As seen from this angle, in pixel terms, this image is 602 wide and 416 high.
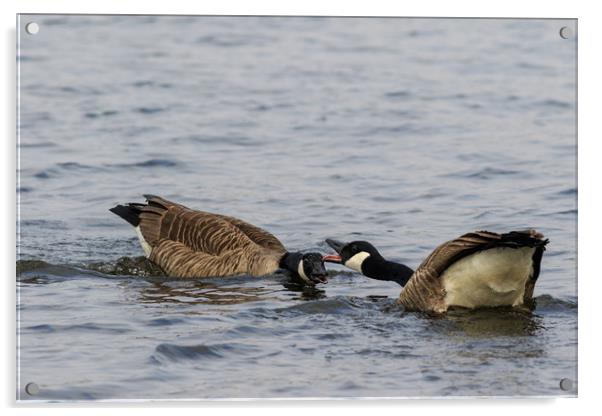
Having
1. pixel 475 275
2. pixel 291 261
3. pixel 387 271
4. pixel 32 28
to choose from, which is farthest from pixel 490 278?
pixel 32 28

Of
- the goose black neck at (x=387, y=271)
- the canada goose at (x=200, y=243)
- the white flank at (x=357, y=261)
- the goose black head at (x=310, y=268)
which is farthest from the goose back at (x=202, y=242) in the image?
the goose black neck at (x=387, y=271)

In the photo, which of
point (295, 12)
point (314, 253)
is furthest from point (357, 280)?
point (295, 12)

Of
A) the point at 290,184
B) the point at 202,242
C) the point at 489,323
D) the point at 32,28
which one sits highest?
the point at 32,28

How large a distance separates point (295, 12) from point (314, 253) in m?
3.23

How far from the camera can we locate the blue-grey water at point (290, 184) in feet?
27.0

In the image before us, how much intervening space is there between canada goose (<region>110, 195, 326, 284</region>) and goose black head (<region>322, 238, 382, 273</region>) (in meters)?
0.32

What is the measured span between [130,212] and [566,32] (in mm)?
4626

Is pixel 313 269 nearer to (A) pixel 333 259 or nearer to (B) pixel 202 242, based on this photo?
(A) pixel 333 259

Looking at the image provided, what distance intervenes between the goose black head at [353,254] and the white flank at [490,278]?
3.64 ft

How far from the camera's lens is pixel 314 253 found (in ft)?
36.1

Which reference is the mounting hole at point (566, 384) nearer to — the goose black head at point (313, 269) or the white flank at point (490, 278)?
the white flank at point (490, 278)

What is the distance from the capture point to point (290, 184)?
11.4m

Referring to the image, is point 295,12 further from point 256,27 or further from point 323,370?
point 323,370

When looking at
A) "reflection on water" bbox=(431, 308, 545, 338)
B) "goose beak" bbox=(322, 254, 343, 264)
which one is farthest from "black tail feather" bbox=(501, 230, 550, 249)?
"goose beak" bbox=(322, 254, 343, 264)
